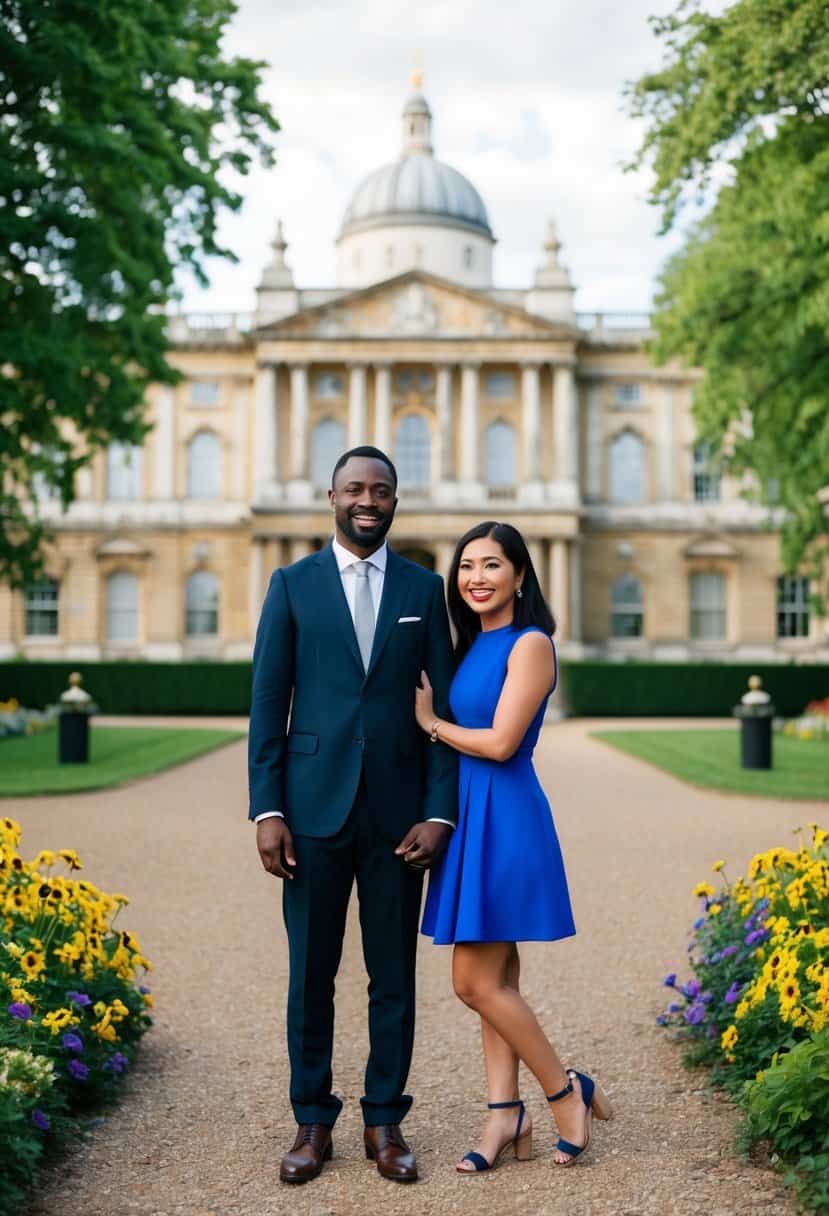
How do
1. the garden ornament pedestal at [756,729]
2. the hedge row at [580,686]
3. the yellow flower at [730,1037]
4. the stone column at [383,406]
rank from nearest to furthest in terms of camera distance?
the yellow flower at [730,1037], the garden ornament pedestal at [756,729], the hedge row at [580,686], the stone column at [383,406]

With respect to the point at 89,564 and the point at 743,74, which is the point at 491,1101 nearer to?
the point at 743,74

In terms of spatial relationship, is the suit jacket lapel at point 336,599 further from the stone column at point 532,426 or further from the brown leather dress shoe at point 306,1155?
the stone column at point 532,426

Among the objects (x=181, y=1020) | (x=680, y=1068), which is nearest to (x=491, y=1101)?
(x=680, y=1068)

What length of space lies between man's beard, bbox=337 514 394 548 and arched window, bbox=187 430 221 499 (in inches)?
1433

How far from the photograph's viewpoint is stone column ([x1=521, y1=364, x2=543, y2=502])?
37656 mm

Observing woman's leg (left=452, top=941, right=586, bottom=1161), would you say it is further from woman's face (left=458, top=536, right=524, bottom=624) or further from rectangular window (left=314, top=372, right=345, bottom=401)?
rectangular window (left=314, top=372, right=345, bottom=401)

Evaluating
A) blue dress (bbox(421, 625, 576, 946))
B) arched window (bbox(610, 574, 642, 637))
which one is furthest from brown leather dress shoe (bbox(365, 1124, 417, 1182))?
arched window (bbox(610, 574, 642, 637))

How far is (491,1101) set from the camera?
421 cm

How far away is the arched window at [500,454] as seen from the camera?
38688 millimetres

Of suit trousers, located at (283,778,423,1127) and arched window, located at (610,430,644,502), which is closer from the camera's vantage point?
suit trousers, located at (283,778,423,1127)

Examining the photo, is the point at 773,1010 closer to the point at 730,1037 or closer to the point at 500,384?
the point at 730,1037

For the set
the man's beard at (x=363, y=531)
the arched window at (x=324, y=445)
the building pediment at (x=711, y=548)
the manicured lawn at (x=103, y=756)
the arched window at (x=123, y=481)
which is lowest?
the manicured lawn at (x=103, y=756)

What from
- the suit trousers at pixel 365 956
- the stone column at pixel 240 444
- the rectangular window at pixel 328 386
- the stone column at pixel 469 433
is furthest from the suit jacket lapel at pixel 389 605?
the stone column at pixel 240 444

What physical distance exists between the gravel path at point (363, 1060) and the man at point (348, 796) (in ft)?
0.94
